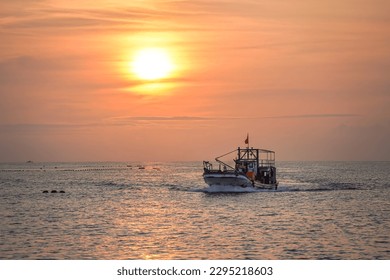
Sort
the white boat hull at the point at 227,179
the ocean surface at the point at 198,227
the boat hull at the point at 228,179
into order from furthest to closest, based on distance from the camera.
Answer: the white boat hull at the point at 227,179, the boat hull at the point at 228,179, the ocean surface at the point at 198,227

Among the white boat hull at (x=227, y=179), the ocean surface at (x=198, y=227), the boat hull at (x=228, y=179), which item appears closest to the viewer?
the ocean surface at (x=198, y=227)

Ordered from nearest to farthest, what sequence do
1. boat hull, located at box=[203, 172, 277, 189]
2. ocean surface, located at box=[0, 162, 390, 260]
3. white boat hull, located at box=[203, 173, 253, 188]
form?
ocean surface, located at box=[0, 162, 390, 260]
boat hull, located at box=[203, 172, 277, 189]
white boat hull, located at box=[203, 173, 253, 188]

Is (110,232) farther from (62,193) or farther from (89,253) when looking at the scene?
(62,193)

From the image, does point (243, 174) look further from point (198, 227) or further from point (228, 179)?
point (198, 227)

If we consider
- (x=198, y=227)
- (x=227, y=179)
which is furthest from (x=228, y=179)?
(x=198, y=227)

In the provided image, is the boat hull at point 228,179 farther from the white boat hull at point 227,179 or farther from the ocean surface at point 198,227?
the ocean surface at point 198,227

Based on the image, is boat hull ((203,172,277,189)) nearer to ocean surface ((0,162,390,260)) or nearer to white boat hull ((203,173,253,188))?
white boat hull ((203,173,253,188))

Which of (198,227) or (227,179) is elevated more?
(227,179)

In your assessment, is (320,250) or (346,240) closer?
(320,250)

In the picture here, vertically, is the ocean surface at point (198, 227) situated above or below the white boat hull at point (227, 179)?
below

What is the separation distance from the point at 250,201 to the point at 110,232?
29.0 m
